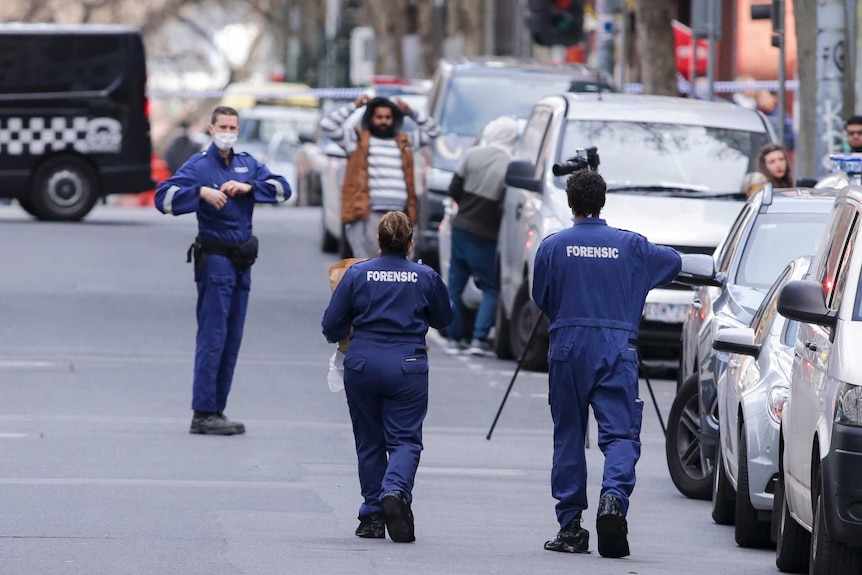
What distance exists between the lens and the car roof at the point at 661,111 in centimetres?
1698

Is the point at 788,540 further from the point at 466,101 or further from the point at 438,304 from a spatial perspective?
the point at 466,101

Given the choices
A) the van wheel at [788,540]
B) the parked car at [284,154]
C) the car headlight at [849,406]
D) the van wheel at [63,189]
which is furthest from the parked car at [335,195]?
the parked car at [284,154]

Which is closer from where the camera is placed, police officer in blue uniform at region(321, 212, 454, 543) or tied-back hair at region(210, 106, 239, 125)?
police officer in blue uniform at region(321, 212, 454, 543)

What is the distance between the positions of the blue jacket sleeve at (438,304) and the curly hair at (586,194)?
654 mm

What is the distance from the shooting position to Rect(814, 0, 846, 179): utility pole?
18344mm

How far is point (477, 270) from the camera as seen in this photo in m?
17.9

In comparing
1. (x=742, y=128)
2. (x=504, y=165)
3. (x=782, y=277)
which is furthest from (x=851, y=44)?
(x=782, y=277)

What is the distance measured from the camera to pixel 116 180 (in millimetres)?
29750

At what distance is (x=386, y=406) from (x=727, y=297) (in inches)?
112

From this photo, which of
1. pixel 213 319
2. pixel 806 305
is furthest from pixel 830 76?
pixel 806 305

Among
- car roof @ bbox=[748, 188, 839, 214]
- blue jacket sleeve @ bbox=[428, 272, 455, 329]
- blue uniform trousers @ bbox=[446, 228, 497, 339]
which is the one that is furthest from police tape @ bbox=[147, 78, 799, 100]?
blue jacket sleeve @ bbox=[428, 272, 455, 329]

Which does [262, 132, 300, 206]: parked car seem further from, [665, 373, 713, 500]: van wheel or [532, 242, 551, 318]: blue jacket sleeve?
[532, 242, 551, 318]: blue jacket sleeve

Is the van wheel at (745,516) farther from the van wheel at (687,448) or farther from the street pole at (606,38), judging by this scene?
the street pole at (606,38)

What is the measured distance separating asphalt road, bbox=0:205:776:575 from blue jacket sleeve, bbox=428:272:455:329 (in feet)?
3.03
